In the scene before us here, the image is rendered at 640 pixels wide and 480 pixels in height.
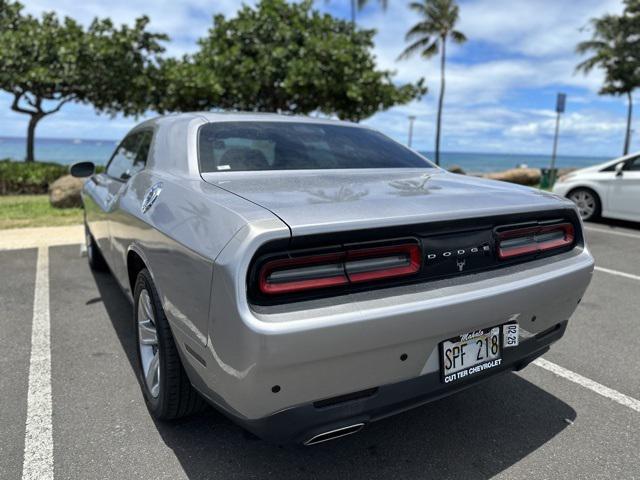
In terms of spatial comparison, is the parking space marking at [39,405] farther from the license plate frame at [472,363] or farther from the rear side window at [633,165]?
the rear side window at [633,165]

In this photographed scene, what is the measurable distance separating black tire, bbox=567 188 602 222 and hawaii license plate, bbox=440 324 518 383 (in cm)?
772

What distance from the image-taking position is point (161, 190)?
253 centimetres

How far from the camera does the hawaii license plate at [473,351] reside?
2.00 m

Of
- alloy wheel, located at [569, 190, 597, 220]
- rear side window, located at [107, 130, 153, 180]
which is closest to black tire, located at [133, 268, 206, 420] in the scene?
rear side window, located at [107, 130, 153, 180]

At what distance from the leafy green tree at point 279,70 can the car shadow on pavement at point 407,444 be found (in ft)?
39.7

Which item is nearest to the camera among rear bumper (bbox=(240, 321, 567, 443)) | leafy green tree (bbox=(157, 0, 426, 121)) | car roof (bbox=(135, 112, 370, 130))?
rear bumper (bbox=(240, 321, 567, 443))

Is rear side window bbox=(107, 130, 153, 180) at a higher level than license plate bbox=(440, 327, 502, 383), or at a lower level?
higher

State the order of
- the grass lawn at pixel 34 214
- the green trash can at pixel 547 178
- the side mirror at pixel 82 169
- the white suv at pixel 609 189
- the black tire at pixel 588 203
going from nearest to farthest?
the side mirror at pixel 82 169
the white suv at pixel 609 189
the grass lawn at pixel 34 214
the black tire at pixel 588 203
the green trash can at pixel 547 178

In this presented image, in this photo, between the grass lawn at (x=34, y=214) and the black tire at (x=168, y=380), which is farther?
the grass lawn at (x=34, y=214)

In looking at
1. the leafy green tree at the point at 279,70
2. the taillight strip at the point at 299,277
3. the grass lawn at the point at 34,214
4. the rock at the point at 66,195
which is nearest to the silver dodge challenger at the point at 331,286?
the taillight strip at the point at 299,277

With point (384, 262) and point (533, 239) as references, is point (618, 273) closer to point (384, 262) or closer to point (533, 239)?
point (533, 239)

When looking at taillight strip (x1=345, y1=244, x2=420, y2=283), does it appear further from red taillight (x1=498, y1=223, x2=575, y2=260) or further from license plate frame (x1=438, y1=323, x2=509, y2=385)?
red taillight (x1=498, y1=223, x2=575, y2=260)

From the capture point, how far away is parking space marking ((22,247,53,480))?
2.17 meters

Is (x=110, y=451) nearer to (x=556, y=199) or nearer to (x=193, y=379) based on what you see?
(x=193, y=379)
